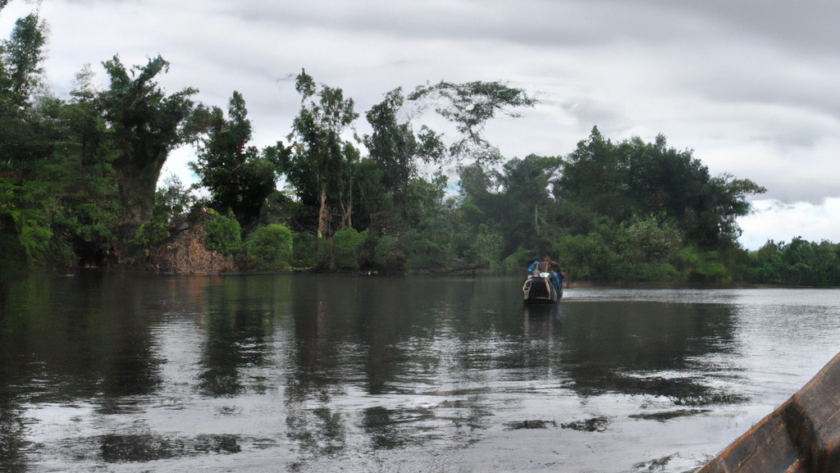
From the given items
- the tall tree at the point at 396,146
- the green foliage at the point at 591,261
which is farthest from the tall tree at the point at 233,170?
the green foliage at the point at 591,261

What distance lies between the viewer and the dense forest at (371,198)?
52.7 m

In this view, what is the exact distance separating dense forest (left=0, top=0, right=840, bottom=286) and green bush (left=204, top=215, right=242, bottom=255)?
0.36 ft

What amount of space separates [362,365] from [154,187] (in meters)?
55.6

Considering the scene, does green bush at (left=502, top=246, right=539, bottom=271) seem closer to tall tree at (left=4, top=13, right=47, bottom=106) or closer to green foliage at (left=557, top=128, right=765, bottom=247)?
green foliage at (left=557, top=128, right=765, bottom=247)

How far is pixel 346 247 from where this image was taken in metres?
62.6

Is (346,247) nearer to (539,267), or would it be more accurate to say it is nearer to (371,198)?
(371,198)

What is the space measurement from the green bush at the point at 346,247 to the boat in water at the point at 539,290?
37.9 metres

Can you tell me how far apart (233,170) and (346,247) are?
39.3ft

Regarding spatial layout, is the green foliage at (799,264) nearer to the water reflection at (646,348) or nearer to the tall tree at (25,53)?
the water reflection at (646,348)

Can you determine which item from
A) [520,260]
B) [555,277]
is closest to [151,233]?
[520,260]

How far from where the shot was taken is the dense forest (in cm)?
5266

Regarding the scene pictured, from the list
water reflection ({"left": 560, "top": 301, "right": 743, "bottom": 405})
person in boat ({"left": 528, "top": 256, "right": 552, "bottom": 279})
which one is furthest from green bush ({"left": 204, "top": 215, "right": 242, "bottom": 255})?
water reflection ({"left": 560, "top": 301, "right": 743, "bottom": 405})

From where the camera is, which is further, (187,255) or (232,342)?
(187,255)

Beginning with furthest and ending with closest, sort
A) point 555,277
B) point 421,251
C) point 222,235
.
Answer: point 421,251 < point 222,235 < point 555,277
